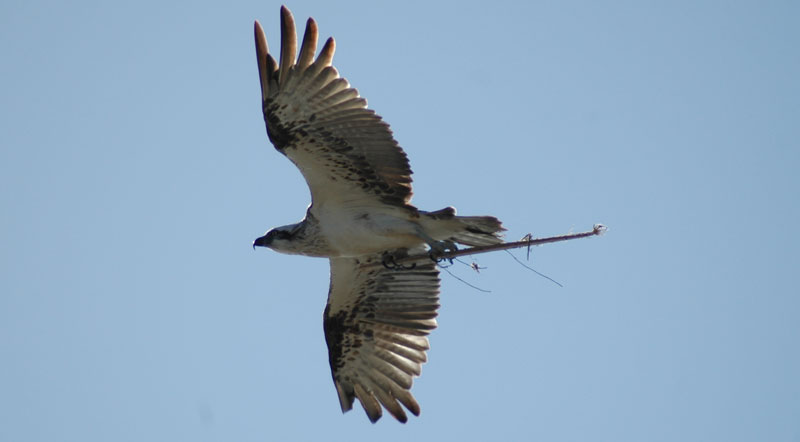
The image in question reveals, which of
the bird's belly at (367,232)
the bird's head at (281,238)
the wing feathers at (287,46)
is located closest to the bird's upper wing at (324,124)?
the wing feathers at (287,46)

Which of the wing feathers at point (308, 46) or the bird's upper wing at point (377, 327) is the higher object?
the wing feathers at point (308, 46)

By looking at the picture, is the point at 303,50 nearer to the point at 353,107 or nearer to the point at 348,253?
the point at 353,107

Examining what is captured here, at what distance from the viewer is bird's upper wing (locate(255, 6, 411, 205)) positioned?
29.5 ft

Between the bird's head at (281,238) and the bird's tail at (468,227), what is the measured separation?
1.51 m

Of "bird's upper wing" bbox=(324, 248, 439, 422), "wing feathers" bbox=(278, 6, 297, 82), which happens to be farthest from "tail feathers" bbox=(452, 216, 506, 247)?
"wing feathers" bbox=(278, 6, 297, 82)

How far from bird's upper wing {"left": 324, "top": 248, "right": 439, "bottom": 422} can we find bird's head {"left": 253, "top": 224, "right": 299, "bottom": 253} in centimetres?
70

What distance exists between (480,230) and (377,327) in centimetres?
209

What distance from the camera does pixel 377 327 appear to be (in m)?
10.7

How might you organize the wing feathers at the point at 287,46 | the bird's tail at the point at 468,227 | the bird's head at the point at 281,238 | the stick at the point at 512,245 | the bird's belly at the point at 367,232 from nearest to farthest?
the stick at the point at 512,245, the wing feathers at the point at 287,46, the bird's tail at the point at 468,227, the bird's belly at the point at 367,232, the bird's head at the point at 281,238

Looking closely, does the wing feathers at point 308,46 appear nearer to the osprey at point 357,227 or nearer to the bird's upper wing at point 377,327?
the osprey at point 357,227

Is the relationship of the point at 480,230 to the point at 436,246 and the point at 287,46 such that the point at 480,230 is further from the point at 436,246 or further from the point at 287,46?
the point at 287,46

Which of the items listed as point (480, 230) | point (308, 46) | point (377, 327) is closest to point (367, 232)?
point (480, 230)

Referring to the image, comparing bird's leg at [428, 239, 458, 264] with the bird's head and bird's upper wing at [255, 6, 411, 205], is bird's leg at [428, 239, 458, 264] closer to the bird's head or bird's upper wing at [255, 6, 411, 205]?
bird's upper wing at [255, 6, 411, 205]

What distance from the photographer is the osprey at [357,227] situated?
9.03 metres
